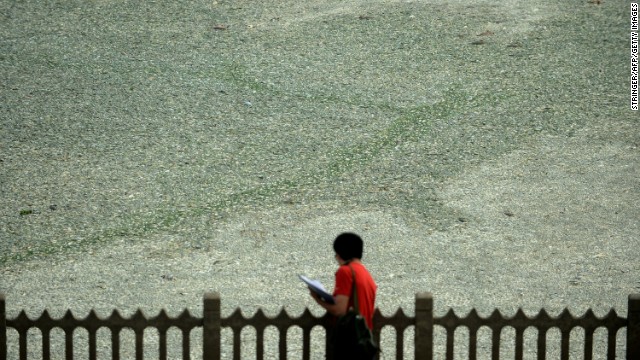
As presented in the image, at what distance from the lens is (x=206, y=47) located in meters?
17.0

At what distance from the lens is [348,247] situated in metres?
7.36

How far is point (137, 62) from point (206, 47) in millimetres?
1229

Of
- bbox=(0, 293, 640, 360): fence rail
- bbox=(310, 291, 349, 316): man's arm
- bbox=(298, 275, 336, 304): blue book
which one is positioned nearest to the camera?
bbox=(298, 275, 336, 304): blue book

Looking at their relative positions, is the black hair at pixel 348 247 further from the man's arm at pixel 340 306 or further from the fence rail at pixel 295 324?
the fence rail at pixel 295 324

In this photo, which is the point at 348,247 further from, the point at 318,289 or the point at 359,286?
the point at 318,289

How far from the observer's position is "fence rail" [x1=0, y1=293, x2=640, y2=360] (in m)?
7.57

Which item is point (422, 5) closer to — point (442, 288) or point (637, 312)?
point (442, 288)

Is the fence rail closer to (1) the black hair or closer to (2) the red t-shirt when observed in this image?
(2) the red t-shirt

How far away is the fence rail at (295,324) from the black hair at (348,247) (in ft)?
1.63

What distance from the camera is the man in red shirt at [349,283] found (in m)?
7.30

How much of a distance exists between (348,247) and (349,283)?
0.26 meters

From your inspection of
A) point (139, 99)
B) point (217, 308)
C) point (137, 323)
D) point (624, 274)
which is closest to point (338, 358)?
point (217, 308)

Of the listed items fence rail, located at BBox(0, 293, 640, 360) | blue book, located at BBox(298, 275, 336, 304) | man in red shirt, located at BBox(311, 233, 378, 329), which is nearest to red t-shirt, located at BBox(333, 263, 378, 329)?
man in red shirt, located at BBox(311, 233, 378, 329)

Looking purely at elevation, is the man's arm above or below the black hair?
below
